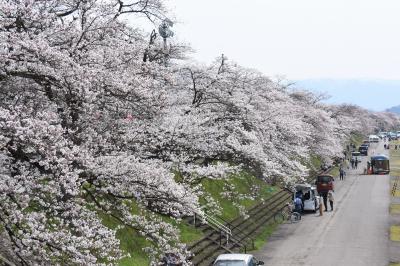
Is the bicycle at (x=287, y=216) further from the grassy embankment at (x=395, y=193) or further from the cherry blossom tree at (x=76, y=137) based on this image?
the cherry blossom tree at (x=76, y=137)

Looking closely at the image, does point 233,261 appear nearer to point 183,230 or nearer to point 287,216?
point 183,230

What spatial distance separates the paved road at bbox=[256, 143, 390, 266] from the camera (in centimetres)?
2423

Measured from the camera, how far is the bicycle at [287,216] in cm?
3498

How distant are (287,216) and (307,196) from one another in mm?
3224

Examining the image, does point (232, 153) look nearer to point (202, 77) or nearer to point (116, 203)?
point (202, 77)

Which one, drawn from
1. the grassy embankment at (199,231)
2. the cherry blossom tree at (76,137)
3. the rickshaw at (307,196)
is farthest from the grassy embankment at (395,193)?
the cherry blossom tree at (76,137)

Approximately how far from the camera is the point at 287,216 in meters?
36.3

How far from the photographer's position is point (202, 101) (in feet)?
93.6

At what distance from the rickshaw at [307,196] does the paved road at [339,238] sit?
92 centimetres

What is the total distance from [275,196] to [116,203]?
3028 cm

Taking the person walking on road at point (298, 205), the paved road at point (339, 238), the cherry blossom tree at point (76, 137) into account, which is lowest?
the paved road at point (339, 238)

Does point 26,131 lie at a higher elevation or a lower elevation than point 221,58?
lower

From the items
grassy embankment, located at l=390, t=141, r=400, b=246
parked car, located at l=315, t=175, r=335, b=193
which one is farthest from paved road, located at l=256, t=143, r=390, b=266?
parked car, located at l=315, t=175, r=335, b=193

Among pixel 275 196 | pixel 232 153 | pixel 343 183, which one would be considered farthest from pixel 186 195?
pixel 343 183
